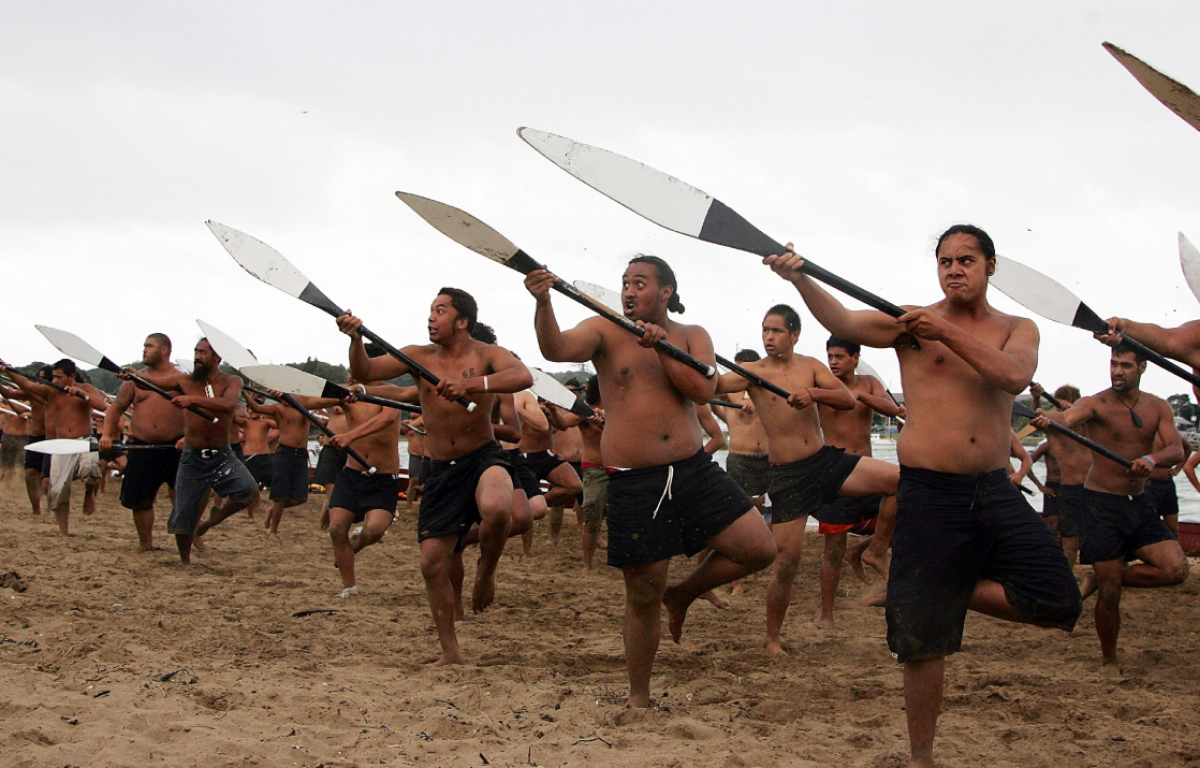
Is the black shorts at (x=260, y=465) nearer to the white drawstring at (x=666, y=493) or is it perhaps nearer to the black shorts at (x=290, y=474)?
the black shorts at (x=290, y=474)

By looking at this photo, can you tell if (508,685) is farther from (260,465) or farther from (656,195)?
(260,465)

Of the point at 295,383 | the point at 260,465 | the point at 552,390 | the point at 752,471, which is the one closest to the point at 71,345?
the point at 260,465

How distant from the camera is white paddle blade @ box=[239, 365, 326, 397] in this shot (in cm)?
712

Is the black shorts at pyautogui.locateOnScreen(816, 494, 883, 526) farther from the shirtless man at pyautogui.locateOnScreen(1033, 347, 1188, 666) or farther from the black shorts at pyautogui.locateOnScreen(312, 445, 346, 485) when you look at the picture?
the black shorts at pyautogui.locateOnScreen(312, 445, 346, 485)

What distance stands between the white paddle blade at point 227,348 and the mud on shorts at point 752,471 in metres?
4.13

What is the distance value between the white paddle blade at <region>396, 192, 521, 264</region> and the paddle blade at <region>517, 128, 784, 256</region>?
0.49m

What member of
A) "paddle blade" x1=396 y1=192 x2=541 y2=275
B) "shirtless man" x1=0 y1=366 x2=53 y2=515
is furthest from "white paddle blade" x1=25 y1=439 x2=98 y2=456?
"paddle blade" x1=396 y1=192 x2=541 y2=275

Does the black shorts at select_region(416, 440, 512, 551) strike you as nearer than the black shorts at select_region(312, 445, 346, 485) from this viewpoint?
Yes

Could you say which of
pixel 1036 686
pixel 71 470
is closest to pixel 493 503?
pixel 1036 686

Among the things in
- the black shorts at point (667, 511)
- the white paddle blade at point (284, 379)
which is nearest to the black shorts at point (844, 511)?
the black shorts at point (667, 511)

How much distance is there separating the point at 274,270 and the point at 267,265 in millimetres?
80

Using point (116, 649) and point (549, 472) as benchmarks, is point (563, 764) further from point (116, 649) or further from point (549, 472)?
point (549, 472)

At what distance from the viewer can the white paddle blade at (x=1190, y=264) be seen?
4512 millimetres

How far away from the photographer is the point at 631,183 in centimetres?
416
